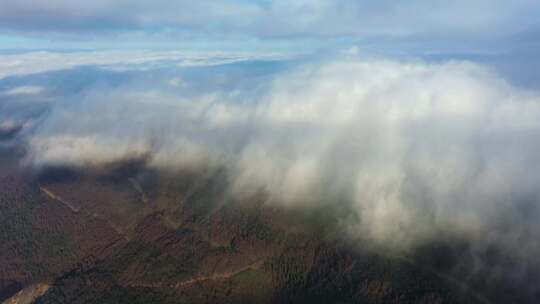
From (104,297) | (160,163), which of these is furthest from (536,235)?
(160,163)

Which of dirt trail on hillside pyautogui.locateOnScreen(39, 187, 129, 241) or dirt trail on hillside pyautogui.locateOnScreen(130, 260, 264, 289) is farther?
dirt trail on hillside pyautogui.locateOnScreen(39, 187, 129, 241)

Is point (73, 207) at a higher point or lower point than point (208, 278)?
higher

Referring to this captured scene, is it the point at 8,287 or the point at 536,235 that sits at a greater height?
the point at 536,235

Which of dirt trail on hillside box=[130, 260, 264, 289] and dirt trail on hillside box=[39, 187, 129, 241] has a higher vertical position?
dirt trail on hillside box=[39, 187, 129, 241]

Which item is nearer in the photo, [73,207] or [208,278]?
[208,278]

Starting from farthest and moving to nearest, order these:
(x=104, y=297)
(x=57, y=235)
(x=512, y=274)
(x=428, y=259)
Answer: (x=57, y=235), (x=428, y=259), (x=512, y=274), (x=104, y=297)

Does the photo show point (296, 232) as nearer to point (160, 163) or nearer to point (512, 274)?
point (512, 274)

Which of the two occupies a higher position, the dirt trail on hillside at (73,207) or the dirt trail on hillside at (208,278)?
the dirt trail on hillside at (73,207)

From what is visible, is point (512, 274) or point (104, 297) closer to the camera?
point (104, 297)

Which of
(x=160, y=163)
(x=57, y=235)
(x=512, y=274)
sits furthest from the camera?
(x=160, y=163)

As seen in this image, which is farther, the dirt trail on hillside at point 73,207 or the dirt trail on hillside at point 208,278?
the dirt trail on hillside at point 73,207
